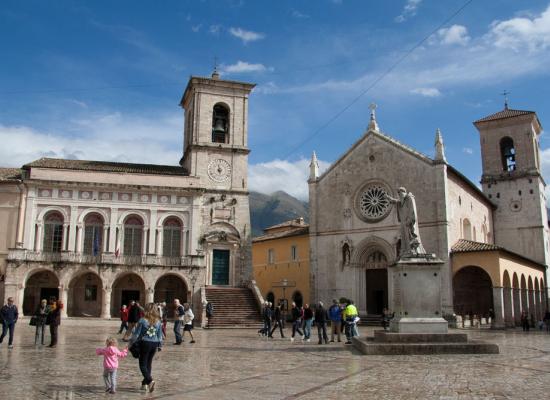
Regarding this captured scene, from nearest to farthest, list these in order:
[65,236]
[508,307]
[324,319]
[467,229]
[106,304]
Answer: [324,319]
[508,307]
[106,304]
[65,236]
[467,229]

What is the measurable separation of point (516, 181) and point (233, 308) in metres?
25.8

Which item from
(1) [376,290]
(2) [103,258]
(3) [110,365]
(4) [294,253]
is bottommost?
(3) [110,365]

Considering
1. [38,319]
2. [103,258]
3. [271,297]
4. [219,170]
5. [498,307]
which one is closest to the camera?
[38,319]

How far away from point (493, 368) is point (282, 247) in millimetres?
34714

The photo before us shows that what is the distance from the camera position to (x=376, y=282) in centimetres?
3656

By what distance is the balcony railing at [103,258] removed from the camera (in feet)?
111

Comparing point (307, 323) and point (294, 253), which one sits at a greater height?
A: point (294, 253)

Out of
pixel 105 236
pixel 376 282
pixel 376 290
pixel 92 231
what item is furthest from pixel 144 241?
pixel 376 290

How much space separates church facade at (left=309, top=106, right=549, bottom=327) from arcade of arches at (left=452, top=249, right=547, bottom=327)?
6 centimetres

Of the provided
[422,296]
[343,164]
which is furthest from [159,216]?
[422,296]

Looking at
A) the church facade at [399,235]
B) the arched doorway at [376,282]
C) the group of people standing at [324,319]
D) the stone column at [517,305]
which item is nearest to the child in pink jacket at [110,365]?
the group of people standing at [324,319]

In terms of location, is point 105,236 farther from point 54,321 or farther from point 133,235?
point 54,321

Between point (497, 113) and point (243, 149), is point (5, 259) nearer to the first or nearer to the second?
point (243, 149)

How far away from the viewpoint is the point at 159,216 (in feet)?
122
